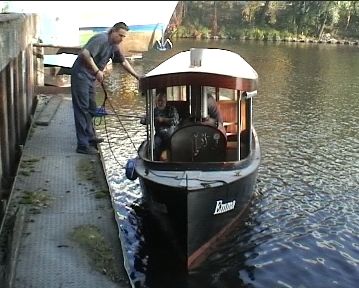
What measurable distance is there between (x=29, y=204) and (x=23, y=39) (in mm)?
5201

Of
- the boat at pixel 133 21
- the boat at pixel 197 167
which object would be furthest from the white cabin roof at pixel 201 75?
the boat at pixel 133 21

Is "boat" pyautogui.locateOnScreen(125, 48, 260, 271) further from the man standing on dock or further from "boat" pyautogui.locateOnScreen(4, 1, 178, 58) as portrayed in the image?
"boat" pyautogui.locateOnScreen(4, 1, 178, 58)

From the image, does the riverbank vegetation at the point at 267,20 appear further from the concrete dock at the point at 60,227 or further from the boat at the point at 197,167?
the concrete dock at the point at 60,227

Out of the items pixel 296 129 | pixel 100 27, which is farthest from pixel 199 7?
pixel 296 129

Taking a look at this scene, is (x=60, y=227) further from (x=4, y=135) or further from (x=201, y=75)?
(x=201, y=75)

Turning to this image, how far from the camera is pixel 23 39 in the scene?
1276 cm

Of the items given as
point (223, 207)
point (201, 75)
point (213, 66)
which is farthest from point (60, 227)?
point (213, 66)

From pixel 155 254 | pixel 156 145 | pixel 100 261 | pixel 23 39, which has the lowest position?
pixel 155 254

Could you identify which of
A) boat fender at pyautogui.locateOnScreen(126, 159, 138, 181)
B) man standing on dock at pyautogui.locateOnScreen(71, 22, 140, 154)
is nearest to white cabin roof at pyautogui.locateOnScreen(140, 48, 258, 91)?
man standing on dock at pyautogui.locateOnScreen(71, 22, 140, 154)

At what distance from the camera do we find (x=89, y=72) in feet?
37.0

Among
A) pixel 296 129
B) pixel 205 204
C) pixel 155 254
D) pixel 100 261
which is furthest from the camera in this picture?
pixel 296 129

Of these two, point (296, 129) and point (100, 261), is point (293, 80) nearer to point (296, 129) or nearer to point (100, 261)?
point (296, 129)

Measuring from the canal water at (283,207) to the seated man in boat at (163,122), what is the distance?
4.29 feet

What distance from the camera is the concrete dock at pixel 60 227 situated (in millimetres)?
6832
